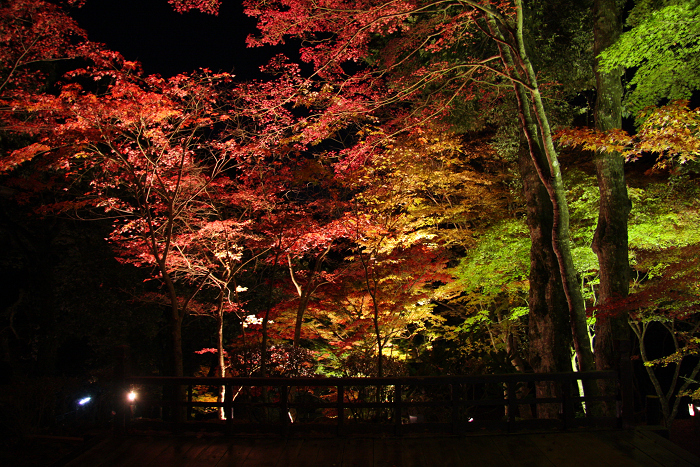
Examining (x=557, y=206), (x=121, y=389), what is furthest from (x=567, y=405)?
(x=121, y=389)

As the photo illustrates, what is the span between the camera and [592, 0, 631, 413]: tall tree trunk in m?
8.05

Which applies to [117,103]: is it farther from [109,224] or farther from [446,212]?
[446,212]

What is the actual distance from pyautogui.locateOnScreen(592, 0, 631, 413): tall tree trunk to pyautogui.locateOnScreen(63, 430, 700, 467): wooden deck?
3399 mm

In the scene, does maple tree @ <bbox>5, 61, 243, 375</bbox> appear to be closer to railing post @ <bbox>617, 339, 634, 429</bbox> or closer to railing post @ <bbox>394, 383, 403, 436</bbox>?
railing post @ <bbox>394, 383, 403, 436</bbox>

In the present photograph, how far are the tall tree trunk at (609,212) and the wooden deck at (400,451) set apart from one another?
3.40m

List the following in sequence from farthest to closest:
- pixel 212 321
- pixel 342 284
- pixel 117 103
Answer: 1. pixel 212 321
2. pixel 342 284
3. pixel 117 103

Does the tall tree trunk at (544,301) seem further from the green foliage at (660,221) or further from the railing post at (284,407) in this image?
the railing post at (284,407)

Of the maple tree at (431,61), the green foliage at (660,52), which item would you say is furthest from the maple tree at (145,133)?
the green foliage at (660,52)

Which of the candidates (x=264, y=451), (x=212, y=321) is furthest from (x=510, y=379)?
(x=212, y=321)

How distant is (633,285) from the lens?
38.6 feet

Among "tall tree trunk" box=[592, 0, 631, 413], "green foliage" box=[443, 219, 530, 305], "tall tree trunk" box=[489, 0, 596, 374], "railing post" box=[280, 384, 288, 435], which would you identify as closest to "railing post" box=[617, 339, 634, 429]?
"tall tree trunk" box=[489, 0, 596, 374]

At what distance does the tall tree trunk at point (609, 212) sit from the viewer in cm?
805

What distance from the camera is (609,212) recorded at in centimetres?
827

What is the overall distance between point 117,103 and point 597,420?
9.25 metres
